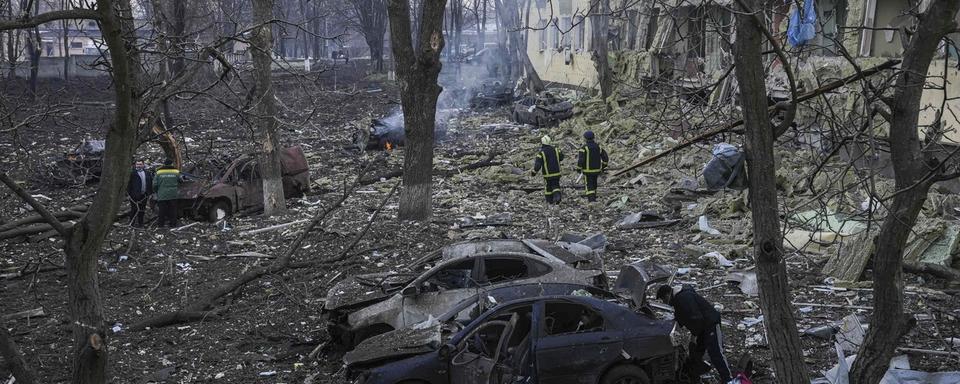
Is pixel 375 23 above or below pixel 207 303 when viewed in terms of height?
above

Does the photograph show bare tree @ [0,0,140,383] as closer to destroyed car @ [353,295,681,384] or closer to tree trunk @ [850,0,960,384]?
destroyed car @ [353,295,681,384]

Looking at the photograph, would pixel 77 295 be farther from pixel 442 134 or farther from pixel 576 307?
pixel 442 134

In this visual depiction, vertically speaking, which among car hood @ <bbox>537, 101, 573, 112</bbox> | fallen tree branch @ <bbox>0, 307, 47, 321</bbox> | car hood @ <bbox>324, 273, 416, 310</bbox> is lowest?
fallen tree branch @ <bbox>0, 307, 47, 321</bbox>

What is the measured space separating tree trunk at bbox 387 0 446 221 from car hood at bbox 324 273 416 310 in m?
4.42

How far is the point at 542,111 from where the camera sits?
30484 millimetres

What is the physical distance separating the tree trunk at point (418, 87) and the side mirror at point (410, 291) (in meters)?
5.35

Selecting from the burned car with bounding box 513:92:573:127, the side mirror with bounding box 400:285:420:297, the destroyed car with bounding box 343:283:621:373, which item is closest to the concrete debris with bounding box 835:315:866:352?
the destroyed car with bounding box 343:283:621:373

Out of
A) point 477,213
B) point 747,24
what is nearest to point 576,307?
point 747,24

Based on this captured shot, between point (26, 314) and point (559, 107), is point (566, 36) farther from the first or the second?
point (26, 314)

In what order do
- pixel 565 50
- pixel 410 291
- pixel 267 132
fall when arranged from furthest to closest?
pixel 565 50
pixel 267 132
pixel 410 291

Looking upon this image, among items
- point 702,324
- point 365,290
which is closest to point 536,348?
point 702,324

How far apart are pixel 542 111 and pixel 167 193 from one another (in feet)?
57.4

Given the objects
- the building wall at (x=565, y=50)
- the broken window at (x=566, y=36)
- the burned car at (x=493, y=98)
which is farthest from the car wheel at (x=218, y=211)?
the broken window at (x=566, y=36)

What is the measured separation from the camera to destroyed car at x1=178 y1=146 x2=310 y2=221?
53.5 feet
